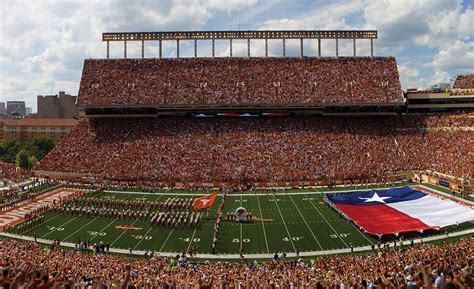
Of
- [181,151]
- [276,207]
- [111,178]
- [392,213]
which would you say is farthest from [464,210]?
[111,178]

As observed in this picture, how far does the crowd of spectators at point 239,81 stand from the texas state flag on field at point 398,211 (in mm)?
19049

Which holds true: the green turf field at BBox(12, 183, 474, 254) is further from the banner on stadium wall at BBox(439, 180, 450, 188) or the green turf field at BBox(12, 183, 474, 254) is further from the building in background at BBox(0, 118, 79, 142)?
the building in background at BBox(0, 118, 79, 142)

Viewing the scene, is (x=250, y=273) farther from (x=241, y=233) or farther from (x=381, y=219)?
(x=381, y=219)

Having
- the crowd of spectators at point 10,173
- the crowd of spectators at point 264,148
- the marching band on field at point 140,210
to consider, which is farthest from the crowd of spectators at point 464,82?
the crowd of spectators at point 10,173

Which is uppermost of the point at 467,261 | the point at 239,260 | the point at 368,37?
the point at 368,37

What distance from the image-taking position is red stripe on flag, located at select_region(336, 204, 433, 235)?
2075 centimetres

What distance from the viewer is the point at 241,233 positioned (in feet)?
70.7

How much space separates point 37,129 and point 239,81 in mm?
56203

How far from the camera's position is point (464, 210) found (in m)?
22.4

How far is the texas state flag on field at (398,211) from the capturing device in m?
21.2

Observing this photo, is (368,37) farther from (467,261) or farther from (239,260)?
(467,261)

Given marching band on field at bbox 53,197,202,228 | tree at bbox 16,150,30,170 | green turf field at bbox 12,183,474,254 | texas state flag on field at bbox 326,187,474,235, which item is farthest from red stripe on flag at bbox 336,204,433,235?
tree at bbox 16,150,30,170

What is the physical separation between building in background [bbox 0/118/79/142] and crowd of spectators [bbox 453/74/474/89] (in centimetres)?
6738

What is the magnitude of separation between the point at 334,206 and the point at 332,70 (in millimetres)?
25017
